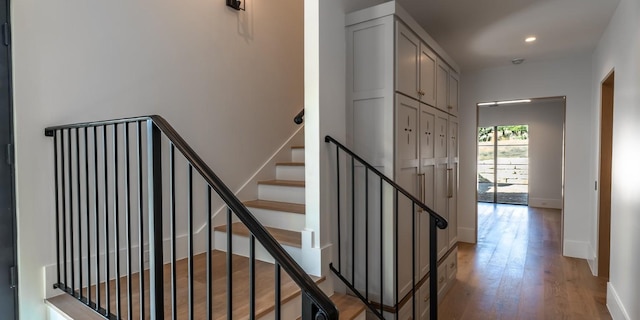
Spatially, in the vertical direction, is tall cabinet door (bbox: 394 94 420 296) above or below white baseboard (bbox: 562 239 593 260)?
above

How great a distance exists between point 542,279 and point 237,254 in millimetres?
3116

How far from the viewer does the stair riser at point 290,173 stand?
9.90 ft

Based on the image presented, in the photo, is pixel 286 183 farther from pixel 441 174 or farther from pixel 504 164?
pixel 504 164

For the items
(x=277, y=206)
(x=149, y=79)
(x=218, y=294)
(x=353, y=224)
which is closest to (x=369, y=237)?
(x=353, y=224)

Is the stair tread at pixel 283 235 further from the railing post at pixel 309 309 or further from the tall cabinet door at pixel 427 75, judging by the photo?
the tall cabinet door at pixel 427 75

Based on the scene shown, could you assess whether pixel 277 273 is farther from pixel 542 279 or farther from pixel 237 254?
pixel 542 279

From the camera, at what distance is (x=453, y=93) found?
3.56 m

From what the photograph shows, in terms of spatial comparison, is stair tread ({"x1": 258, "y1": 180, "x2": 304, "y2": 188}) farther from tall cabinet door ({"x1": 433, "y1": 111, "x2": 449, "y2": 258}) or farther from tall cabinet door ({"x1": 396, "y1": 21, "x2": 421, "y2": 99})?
tall cabinet door ({"x1": 433, "y1": 111, "x2": 449, "y2": 258})

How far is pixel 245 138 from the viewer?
9.60 feet

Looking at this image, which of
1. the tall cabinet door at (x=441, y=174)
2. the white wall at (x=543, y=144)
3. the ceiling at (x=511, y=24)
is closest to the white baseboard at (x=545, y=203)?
the white wall at (x=543, y=144)

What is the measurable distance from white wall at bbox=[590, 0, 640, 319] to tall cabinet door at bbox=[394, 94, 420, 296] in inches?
54.3

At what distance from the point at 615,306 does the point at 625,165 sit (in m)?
1.12

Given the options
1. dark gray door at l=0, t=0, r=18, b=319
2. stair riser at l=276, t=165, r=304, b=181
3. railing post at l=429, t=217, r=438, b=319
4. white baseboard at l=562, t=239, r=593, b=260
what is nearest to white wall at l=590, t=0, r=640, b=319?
railing post at l=429, t=217, r=438, b=319

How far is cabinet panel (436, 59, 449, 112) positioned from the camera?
3068mm
